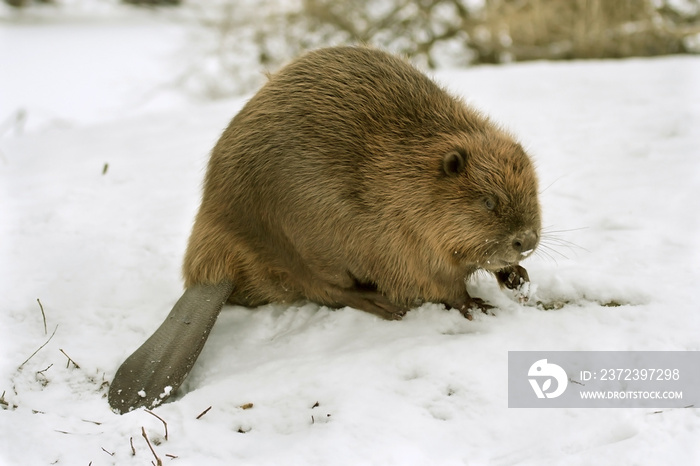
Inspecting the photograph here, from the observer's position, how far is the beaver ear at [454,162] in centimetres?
253

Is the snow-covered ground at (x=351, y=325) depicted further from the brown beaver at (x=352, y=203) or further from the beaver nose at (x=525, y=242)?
the beaver nose at (x=525, y=242)

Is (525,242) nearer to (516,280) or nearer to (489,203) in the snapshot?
(489,203)

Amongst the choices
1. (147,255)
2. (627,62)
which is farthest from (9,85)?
(627,62)

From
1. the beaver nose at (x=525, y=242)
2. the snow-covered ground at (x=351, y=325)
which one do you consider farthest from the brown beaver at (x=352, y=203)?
the snow-covered ground at (x=351, y=325)

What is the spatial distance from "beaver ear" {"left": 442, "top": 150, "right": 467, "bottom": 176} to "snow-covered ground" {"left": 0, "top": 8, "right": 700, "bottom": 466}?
57cm

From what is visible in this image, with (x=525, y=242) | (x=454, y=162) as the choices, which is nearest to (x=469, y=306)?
(x=525, y=242)

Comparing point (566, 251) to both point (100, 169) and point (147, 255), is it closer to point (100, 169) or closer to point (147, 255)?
point (147, 255)

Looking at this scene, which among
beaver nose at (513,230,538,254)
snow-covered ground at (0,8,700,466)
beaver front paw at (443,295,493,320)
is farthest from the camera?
beaver front paw at (443,295,493,320)

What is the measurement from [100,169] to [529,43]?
479 centimetres

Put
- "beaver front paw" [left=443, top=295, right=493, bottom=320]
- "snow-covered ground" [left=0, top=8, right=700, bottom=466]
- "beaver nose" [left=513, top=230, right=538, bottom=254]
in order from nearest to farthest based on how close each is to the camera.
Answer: "snow-covered ground" [left=0, top=8, right=700, bottom=466] < "beaver nose" [left=513, top=230, right=538, bottom=254] < "beaver front paw" [left=443, top=295, right=493, bottom=320]

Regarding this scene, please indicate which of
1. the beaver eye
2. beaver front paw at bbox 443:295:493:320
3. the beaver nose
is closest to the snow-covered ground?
beaver front paw at bbox 443:295:493:320

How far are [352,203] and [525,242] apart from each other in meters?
0.69

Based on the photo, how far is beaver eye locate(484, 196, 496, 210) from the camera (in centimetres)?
250

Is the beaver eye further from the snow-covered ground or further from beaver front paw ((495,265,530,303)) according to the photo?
the snow-covered ground
